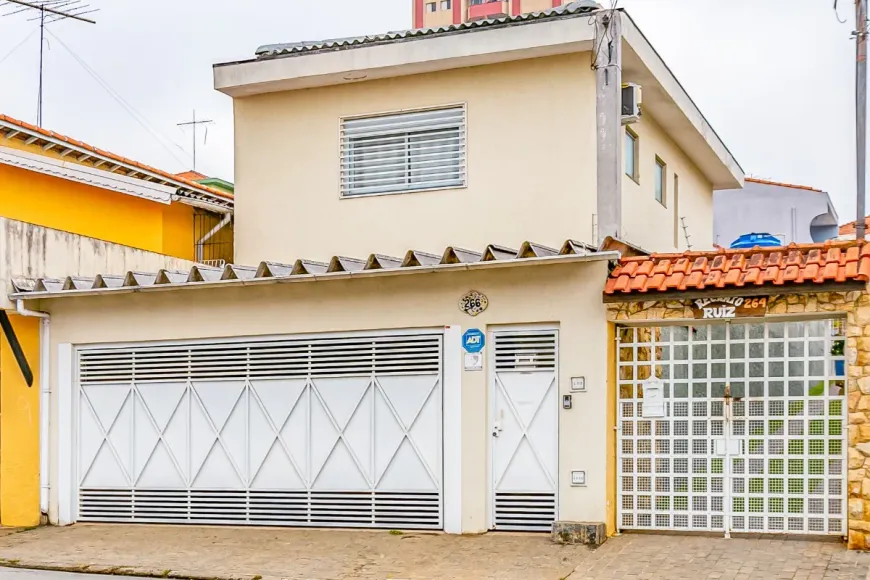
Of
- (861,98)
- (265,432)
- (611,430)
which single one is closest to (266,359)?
(265,432)

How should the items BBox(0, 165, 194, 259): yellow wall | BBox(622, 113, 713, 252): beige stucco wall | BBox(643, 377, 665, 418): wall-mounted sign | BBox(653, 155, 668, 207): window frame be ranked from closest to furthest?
BBox(643, 377, 665, 418): wall-mounted sign < BBox(622, 113, 713, 252): beige stucco wall < BBox(0, 165, 194, 259): yellow wall < BBox(653, 155, 668, 207): window frame

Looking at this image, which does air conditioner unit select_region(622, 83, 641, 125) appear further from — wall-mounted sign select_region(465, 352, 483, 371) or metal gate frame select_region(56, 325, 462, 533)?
wall-mounted sign select_region(465, 352, 483, 371)

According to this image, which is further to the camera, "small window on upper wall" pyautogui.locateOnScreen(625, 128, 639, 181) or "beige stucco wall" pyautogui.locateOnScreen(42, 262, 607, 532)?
"small window on upper wall" pyautogui.locateOnScreen(625, 128, 639, 181)

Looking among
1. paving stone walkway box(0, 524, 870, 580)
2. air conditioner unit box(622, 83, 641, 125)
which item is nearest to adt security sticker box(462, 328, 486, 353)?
paving stone walkway box(0, 524, 870, 580)

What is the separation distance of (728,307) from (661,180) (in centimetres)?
543

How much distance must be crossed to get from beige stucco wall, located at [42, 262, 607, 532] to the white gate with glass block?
1.42 ft

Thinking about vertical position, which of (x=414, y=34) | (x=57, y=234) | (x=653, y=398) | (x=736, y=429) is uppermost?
(x=414, y=34)

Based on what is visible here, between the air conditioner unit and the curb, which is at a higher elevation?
the air conditioner unit

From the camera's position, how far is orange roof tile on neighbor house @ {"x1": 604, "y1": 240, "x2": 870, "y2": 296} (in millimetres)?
10930

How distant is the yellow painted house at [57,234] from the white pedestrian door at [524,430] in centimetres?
534

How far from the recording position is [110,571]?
11.4 metres

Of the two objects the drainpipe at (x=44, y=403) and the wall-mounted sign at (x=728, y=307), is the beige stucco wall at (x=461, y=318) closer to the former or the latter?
the drainpipe at (x=44, y=403)

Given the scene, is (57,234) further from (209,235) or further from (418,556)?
(418,556)

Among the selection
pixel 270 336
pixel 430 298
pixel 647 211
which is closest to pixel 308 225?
pixel 270 336
